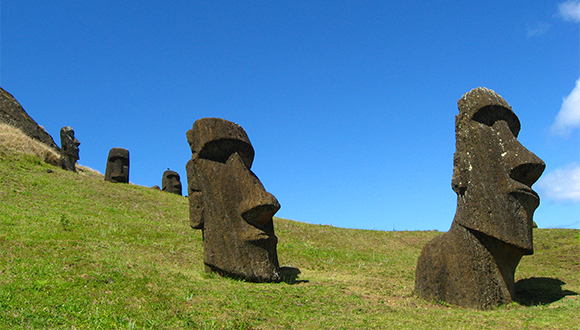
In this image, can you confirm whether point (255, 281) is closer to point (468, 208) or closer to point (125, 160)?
point (468, 208)

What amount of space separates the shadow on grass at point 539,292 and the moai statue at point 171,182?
29.7m

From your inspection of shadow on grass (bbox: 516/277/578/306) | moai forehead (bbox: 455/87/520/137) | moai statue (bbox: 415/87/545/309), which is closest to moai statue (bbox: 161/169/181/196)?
shadow on grass (bbox: 516/277/578/306)

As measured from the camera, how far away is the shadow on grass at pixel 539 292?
11.4 m

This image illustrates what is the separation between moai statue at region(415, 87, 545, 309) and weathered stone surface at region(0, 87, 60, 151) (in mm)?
41869

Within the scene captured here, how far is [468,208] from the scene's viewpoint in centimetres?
1106

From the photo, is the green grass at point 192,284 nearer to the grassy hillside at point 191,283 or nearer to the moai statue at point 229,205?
the grassy hillside at point 191,283

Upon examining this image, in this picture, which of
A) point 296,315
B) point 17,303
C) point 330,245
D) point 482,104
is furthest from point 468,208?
point 330,245

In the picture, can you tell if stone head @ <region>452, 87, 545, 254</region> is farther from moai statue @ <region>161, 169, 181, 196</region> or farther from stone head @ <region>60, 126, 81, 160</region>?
stone head @ <region>60, 126, 81, 160</region>

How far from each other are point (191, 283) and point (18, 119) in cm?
4236

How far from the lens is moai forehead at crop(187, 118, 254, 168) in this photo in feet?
44.1

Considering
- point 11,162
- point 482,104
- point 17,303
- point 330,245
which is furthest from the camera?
point 11,162

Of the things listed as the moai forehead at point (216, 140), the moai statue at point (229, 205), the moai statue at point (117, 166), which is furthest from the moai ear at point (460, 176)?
the moai statue at point (117, 166)

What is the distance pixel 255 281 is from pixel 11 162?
2273 cm

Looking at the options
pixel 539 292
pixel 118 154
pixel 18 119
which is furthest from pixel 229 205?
pixel 18 119
